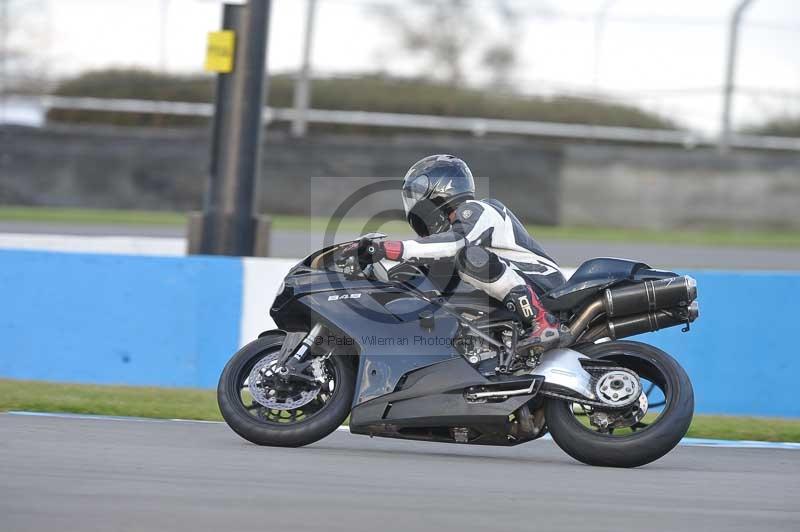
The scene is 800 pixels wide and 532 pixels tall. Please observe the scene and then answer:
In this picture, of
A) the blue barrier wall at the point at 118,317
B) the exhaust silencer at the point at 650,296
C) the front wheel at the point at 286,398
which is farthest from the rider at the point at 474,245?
the blue barrier wall at the point at 118,317

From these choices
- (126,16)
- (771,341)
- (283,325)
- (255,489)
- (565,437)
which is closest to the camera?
(255,489)

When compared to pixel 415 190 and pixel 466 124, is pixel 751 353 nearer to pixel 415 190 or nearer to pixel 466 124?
pixel 415 190

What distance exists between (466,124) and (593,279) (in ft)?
51.3

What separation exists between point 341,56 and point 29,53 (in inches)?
210

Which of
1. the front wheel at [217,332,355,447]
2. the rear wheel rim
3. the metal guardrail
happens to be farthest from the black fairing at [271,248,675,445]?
the metal guardrail

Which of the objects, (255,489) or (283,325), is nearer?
(255,489)

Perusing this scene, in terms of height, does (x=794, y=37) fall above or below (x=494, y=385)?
above

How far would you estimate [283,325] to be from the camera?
6.43 metres

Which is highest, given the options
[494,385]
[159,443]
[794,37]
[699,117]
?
[794,37]

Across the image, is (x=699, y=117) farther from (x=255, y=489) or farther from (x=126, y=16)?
(x=255, y=489)

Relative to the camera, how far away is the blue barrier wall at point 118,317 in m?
9.19

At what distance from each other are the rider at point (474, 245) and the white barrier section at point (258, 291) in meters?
2.82

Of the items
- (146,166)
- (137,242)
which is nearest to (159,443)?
(137,242)

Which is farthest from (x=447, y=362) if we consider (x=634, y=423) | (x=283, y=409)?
(x=634, y=423)
